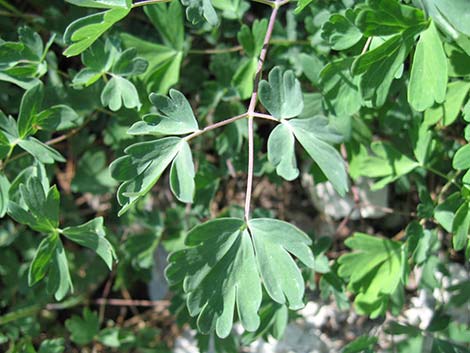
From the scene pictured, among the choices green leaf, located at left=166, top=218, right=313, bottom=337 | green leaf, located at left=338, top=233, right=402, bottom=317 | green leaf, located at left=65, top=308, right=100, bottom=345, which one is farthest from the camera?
green leaf, located at left=65, top=308, right=100, bottom=345

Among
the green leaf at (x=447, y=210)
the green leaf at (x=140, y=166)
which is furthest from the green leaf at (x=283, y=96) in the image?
the green leaf at (x=447, y=210)

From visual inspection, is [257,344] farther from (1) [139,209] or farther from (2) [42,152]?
(2) [42,152]

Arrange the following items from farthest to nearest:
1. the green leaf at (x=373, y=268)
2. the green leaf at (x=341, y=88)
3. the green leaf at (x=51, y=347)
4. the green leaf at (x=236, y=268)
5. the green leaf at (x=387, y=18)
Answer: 1. the green leaf at (x=51, y=347)
2. the green leaf at (x=373, y=268)
3. the green leaf at (x=341, y=88)
4. the green leaf at (x=236, y=268)
5. the green leaf at (x=387, y=18)

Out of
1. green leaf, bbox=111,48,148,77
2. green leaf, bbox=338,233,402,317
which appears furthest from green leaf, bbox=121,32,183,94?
green leaf, bbox=338,233,402,317

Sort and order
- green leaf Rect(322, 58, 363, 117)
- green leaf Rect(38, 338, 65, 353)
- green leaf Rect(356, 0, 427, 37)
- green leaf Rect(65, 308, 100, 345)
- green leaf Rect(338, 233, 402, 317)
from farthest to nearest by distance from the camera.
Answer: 1. green leaf Rect(65, 308, 100, 345)
2. green leaf Rect(38, 338, 65, 353)
3. green leaf Rect(338, 233, 402, 317)
4. green leaf Rect(322, 58, 363, 117)
5. green leaf Rect(356, 0, 427, 37)

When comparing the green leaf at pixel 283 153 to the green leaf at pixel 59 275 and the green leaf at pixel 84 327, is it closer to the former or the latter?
the green leaf at pixel 59 275

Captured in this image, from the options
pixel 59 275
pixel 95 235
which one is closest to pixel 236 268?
pixel 95 235

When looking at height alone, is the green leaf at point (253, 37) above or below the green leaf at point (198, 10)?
below

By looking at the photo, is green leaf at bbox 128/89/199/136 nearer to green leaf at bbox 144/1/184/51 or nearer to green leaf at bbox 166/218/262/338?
green leaf at bbox 166/218/262/338
